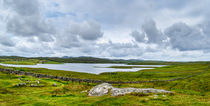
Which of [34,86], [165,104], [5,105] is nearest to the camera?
[165,104]

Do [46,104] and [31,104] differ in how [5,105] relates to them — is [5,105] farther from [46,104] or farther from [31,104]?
[46,104]

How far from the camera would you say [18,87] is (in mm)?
31328

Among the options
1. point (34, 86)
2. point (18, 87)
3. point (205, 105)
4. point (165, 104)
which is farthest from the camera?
point (34, 86)

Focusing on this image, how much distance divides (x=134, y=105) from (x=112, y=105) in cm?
278

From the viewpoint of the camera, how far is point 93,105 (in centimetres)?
1644

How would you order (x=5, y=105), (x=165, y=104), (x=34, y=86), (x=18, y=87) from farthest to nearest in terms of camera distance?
1. (x=34, y=86)
2. (x=18, y=87)
3. (x=5, y=105)
4. (x=165, y=104)

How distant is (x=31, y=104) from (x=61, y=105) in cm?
469

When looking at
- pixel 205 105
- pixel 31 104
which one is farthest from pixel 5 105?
pixel 205 105

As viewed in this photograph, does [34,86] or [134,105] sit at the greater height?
[134,105]

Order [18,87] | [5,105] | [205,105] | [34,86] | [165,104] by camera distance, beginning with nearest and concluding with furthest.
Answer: [205,105], [165,104], [5,105], [18,87], [34,86]

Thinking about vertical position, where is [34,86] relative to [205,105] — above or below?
below

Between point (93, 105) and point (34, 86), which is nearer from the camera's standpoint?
point (93, 105)

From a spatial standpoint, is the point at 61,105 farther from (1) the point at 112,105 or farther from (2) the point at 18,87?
(2) the point at 18,87

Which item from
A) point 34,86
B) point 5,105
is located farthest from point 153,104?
point 34,86
